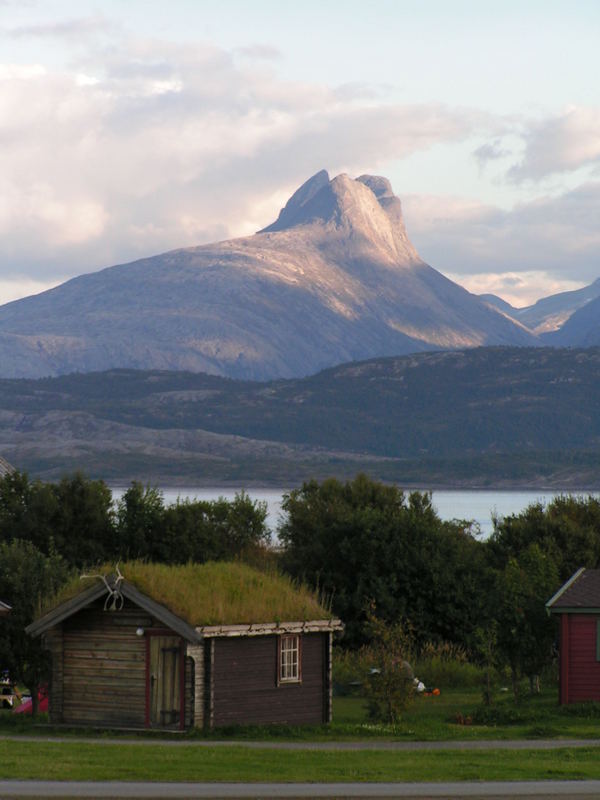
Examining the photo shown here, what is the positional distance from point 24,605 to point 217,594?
7962 mm

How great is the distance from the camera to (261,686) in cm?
3716

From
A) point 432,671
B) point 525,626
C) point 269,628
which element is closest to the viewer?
point 269,628

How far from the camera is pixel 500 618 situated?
4472 centimetres

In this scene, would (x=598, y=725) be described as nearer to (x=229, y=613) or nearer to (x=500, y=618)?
(x=500, y=618)

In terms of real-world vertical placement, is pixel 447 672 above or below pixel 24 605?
below

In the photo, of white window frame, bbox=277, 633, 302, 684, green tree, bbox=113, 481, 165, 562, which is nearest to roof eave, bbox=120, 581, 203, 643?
white window frame, bbox=277, 633, 302, 684

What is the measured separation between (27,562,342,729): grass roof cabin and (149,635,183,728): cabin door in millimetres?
24

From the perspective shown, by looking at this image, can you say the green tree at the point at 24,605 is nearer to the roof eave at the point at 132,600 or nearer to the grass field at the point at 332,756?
the grass field at the point at 332,756

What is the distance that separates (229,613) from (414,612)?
22.8m

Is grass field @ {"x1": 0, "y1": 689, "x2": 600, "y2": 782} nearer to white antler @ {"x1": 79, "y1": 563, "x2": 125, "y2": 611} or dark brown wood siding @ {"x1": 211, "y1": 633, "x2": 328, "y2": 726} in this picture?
dark brown wood siding @ {"x1": 211, "y1": 633, "x2": 328, "y2": 726}

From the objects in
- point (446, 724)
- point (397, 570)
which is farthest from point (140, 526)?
point (446, 724)

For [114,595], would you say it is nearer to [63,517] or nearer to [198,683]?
[198,683]

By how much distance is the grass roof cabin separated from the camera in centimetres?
3578

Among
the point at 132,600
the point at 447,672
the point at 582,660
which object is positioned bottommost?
the point at 447,672
